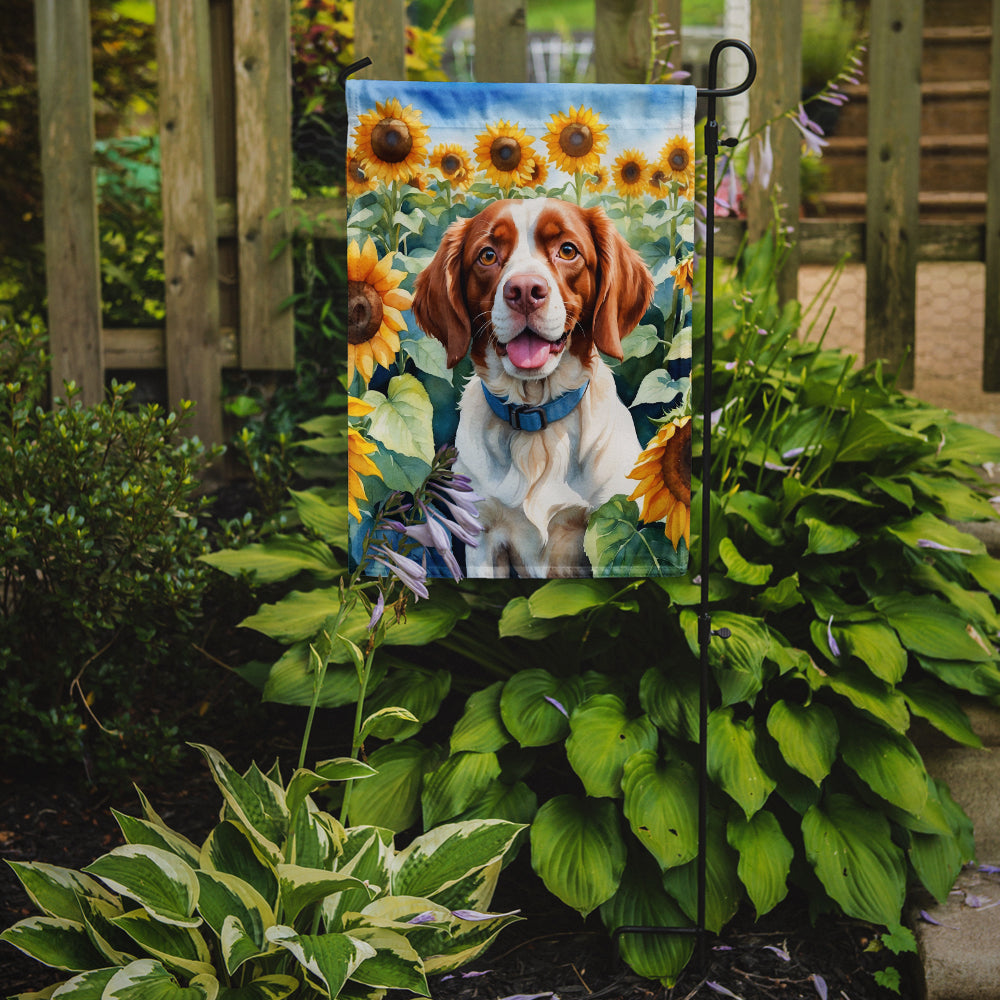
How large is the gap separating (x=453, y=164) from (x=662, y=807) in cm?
128

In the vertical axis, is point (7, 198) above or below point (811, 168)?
below

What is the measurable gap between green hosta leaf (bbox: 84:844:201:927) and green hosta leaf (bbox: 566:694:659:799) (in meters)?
0.72

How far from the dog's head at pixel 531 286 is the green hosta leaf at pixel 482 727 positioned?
683 mm

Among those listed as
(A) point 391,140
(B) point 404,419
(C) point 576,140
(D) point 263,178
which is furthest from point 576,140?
(D) point 263,178

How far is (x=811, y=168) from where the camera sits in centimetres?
593

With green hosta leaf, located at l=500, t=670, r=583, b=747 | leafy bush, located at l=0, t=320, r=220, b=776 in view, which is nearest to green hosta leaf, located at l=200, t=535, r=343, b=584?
leafy bush, located at l=0, t=320, r=220, b=776

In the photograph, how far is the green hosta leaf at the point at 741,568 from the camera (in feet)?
6.91

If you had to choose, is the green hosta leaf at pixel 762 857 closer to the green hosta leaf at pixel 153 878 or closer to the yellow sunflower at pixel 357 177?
the green hosta leaf at pixel 153 878

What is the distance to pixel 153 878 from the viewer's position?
156 cm

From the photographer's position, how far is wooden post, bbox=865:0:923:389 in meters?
3.24

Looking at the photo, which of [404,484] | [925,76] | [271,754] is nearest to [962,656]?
[404,484]

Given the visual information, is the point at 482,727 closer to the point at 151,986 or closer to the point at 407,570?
the point at 407,570

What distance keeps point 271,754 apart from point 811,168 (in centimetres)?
492

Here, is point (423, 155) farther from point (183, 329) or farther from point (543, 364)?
point (183, 329)
